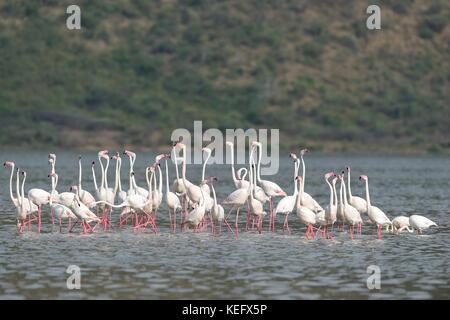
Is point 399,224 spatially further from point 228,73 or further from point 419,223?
point 228,73

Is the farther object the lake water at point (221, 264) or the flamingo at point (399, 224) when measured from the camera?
the flamingo at point (399, 224)

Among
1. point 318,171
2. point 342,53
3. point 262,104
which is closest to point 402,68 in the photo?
point 342,53

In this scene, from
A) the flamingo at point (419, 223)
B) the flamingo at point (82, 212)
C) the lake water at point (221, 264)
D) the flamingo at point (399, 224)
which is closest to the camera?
the lake water at point (221, 264)

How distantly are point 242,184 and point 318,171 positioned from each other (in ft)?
99.6

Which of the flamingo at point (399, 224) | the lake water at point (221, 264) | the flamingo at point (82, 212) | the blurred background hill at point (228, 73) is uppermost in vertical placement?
the blurred background hill at point (228, 73)

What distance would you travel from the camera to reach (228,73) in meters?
83.4

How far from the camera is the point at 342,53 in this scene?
279 feet

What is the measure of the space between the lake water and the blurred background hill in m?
46.2

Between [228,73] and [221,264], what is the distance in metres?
63.4

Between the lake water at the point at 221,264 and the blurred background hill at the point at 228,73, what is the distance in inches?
1818

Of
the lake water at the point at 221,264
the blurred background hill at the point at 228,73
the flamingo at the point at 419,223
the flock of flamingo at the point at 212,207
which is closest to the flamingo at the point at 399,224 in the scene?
the flock of flamingo at the point at 212,207

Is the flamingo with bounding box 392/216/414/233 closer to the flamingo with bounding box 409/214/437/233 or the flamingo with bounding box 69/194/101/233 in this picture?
the flamingo with bounding box 409/214/437/233

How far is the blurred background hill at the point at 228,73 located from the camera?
252 feet

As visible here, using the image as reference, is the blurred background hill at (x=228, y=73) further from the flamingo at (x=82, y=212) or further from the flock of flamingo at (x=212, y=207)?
the flamingo at (x=82, y=212)
